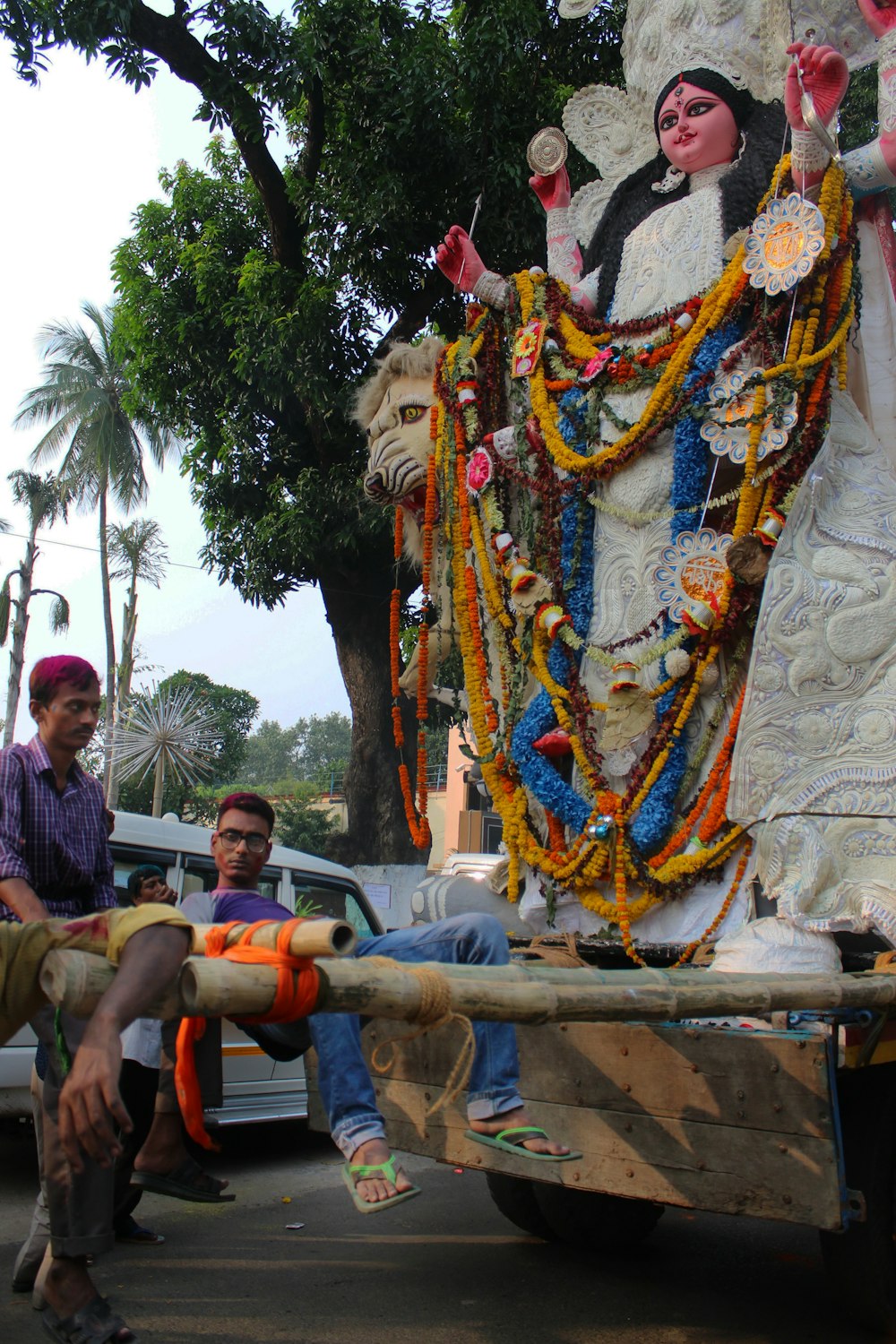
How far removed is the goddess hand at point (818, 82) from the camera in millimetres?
4117

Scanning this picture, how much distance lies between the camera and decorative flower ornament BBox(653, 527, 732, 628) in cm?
433

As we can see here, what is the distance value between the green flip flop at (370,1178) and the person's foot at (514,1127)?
0.27 meters

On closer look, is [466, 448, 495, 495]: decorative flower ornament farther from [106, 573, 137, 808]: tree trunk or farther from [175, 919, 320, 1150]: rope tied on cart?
[106, 573, 137, 808]: tree trunk

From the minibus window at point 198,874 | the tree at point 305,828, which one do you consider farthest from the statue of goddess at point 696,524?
the tree at point 305,828

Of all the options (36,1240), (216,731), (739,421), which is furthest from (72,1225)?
(216,731)

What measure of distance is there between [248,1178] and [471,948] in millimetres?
3149

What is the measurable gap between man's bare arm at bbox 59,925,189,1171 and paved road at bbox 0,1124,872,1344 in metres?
1.60

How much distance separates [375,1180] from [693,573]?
2.59m

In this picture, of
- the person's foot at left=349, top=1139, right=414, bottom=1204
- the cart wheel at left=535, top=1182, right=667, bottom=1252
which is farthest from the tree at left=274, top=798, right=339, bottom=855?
the person's foot at left=349, top=1139, right=414, bottom=1204

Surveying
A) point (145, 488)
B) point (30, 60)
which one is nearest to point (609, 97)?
point (30, 60)

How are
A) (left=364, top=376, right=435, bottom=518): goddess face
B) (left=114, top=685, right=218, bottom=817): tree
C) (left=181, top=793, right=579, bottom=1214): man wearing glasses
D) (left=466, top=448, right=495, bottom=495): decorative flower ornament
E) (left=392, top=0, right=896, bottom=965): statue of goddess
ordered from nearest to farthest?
(left=181, top=793, right=579, bottom=1214): man wearing glasses
(left=392, top=0, right=896, bottom=965): statue of goddess
(left=466, top=448, right=495, bottom=495): decorative flower ornament
(left=364, top=376, right=435, bottom=518): goddess face
(left=114, top=685, right=218, bottom=817): tree

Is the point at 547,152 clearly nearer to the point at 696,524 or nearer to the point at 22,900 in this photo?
the point at 696,524

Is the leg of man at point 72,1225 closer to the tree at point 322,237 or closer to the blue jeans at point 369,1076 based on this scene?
the blue jeans at point 369,1076

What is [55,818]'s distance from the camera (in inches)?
125
